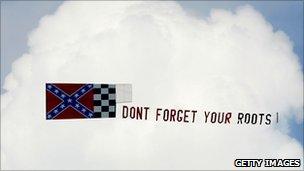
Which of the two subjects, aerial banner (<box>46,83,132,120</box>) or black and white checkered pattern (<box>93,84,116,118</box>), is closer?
aerial banner (<box>46,83,132,120</box>)

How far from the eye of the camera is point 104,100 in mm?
15438

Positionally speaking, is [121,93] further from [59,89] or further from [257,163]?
[257,163]

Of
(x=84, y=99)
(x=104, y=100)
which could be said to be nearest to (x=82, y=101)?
(x=84, y=99)

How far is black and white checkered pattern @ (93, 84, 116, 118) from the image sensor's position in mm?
15352

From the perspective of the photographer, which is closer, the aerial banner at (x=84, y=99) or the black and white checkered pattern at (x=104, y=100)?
the aerial banner at (x=84, y=99)

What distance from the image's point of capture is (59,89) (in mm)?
15250

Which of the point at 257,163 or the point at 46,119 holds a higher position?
the point at 46,119

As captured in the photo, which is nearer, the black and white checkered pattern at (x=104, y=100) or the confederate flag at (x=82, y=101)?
the confederate flag at (x=82, y=101)

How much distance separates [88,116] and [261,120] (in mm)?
3996

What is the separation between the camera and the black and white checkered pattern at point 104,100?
15352 millimetres

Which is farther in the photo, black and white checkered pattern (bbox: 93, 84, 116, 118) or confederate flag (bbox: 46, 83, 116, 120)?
black and white checkered pattern (bbox: 93, 84, 116, 118)

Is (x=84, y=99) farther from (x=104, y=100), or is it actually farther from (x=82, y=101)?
(x=104, y=100)

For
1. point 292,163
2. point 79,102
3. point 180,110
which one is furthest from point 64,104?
point 292,163

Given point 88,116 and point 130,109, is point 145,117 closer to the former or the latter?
point 130,109
